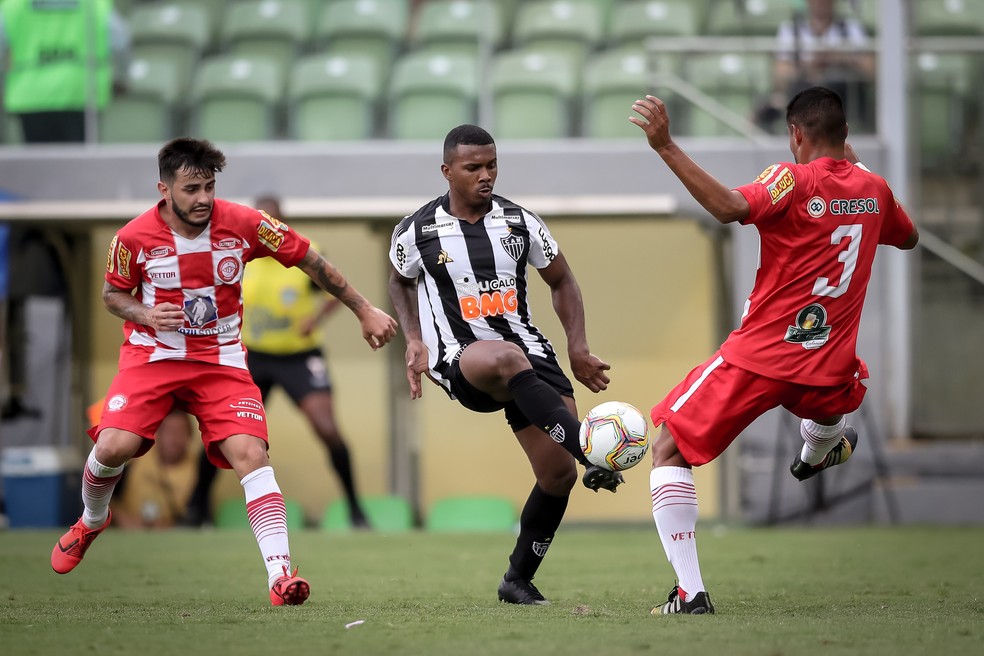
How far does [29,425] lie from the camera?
12344 millimetres

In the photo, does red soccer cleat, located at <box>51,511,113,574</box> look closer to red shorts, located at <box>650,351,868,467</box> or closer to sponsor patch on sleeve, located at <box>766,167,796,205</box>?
red shorts, located at <box>650,351,868,467</box>

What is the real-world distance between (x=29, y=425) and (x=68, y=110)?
2729mm

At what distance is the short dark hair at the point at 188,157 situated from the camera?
600 centimetres

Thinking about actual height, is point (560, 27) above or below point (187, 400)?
above

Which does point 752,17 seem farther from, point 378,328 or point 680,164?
point 680,164

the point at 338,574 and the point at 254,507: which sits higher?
the point at 254,507

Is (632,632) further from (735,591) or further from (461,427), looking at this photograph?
(461,427)

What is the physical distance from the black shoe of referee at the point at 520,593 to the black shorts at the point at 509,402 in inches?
26.3

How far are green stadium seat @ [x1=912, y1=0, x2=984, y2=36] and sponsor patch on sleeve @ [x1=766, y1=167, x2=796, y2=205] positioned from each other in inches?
284

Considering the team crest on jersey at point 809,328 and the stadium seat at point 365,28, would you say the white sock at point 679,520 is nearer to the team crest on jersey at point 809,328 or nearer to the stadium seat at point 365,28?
the team crest on jersey at point 809,328

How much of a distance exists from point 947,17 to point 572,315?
7183 millimetres

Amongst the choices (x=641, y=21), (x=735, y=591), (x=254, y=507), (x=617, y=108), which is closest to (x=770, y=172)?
(x=735, y=591)

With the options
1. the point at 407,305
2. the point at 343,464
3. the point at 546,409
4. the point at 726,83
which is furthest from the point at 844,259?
the point at 726,83

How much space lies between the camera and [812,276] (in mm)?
5582
